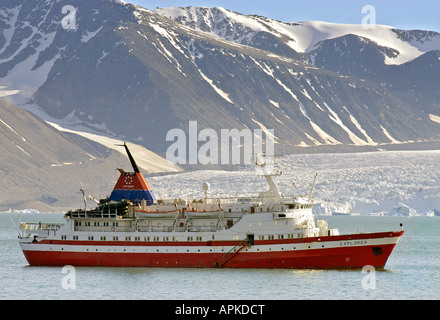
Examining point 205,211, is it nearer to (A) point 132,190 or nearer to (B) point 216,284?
(A) point 132,190

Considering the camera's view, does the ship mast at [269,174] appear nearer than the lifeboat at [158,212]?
Yes

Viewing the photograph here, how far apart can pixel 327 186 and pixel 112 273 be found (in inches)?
5182

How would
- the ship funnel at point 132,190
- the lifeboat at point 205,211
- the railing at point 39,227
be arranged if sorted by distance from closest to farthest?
the lifeboat at point 205,211 → the railing at point 39,227 → the ship funnel at point 132,190

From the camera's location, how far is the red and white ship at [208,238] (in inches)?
2426

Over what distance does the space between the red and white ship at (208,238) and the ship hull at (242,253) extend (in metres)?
0.07

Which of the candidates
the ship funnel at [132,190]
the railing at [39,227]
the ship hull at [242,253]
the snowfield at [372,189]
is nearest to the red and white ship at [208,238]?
the ship hull at [242,253]

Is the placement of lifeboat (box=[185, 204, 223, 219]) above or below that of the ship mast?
below

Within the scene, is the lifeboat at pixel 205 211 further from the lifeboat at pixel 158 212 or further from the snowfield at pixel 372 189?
the snowfield at pixel 372 189

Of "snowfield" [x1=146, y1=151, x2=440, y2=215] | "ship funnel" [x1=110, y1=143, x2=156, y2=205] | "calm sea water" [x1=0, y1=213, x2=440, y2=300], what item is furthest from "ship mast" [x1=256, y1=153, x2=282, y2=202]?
"snowfield" [x1=146, y1=151, x2=440, y2=215]

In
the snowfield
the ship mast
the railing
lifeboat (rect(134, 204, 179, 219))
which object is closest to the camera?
the ship mast

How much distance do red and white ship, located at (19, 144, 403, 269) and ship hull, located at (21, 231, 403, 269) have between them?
68 mm

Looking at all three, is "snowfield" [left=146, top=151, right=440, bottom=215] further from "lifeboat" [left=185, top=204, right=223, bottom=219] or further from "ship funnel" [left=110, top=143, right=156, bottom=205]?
"lifeboat" [left=185, top=204, right=223, bottom=219]

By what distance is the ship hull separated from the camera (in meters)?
61.4
